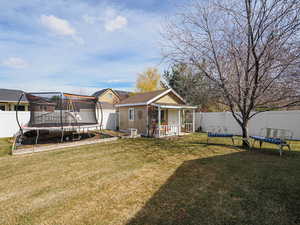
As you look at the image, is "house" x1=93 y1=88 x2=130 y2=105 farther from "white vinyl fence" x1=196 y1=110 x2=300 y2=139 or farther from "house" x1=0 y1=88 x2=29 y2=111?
"white vinyl fence" x1=196 y1=110 x2=300 y2=139

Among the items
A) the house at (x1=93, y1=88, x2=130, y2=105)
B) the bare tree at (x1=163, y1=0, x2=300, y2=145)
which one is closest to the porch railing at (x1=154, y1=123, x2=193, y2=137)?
the bare tree at (x1=163, y1=0, x2=300, y2=145)

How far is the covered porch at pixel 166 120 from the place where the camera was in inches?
415

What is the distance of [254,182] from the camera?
11.5ft

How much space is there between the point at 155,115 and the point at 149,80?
16.7 m

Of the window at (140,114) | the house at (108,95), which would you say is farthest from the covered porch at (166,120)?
the house at (108,95)

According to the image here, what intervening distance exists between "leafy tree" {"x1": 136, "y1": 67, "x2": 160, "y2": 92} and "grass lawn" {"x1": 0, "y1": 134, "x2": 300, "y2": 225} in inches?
898

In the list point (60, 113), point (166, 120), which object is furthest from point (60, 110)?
point (166, 120)

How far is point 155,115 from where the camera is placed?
39.1ft

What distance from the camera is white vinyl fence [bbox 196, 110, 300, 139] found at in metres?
8.95

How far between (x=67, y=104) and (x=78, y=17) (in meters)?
5.19

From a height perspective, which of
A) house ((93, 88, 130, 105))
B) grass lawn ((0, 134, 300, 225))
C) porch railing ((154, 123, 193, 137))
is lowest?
grass lawn ((0, 134, 300, 225))

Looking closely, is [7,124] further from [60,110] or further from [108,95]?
[108,95]

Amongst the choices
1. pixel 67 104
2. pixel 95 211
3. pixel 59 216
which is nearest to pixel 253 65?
pixel 95 211

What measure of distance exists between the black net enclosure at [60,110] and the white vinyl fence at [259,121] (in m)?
9.25
